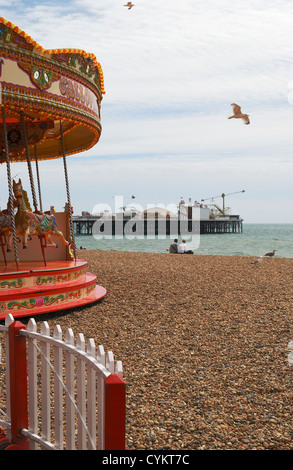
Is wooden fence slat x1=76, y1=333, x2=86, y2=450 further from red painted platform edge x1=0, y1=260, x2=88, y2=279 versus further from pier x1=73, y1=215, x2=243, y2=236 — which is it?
pier x1=73, y1=215, x2=243, y2=236

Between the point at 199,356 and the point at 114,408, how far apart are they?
12.4ft

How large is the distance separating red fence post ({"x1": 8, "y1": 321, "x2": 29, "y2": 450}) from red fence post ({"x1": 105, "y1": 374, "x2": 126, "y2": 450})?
1345 mm

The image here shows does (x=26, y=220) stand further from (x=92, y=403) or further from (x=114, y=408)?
(x=114, y=408)

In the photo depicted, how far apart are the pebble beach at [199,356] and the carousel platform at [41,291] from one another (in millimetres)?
254

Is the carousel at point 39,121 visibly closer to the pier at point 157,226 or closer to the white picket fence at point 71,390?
the white picket fence at point 71,390

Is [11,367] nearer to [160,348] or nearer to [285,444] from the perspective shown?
[285,444]

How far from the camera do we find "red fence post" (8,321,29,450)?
383 cm

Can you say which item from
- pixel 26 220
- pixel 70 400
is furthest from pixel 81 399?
pixel 26 220

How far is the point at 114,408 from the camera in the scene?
275 cm

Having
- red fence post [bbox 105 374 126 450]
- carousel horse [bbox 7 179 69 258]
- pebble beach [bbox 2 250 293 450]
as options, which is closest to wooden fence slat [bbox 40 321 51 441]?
pebble beach [bbox 2 250 293 450]

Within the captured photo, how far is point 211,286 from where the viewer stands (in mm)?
11906

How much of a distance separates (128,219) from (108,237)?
47.1 ft

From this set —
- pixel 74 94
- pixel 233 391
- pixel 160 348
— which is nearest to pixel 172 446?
pixel 233 391

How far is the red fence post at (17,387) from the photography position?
383 cm
